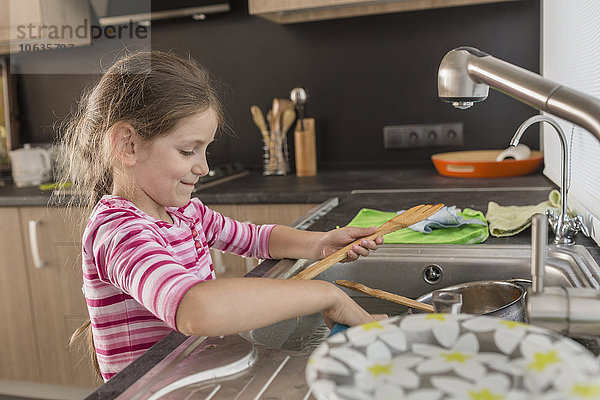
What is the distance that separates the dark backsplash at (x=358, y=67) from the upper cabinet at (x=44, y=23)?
174 mm

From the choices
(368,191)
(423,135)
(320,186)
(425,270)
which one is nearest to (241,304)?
(425,270)

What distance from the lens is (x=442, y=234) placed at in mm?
1316

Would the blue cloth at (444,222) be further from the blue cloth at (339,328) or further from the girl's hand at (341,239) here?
the blue cloth at (339,328)

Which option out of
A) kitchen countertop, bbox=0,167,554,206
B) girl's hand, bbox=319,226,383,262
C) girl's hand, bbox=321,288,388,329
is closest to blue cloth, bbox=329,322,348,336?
girl's hand, bbox=321,288,388,329

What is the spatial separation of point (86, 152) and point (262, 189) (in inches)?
42.2

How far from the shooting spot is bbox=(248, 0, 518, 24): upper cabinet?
222 cm

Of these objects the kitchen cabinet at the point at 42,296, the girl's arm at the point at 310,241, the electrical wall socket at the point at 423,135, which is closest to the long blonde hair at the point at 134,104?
the girl's arm at the point at 310,241

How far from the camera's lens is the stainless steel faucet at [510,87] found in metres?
0.59

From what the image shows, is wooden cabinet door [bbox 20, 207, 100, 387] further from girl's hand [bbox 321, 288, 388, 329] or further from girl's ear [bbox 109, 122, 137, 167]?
girl's hand [bbox 321, 288, 388, 329]

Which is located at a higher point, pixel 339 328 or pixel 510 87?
pixel 510 87

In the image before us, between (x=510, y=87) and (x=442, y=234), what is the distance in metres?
0.68

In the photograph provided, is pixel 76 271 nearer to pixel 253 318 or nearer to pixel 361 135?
pixel 361 135

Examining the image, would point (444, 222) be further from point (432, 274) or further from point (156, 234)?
point (156, 234)

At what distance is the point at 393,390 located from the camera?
494 mm
